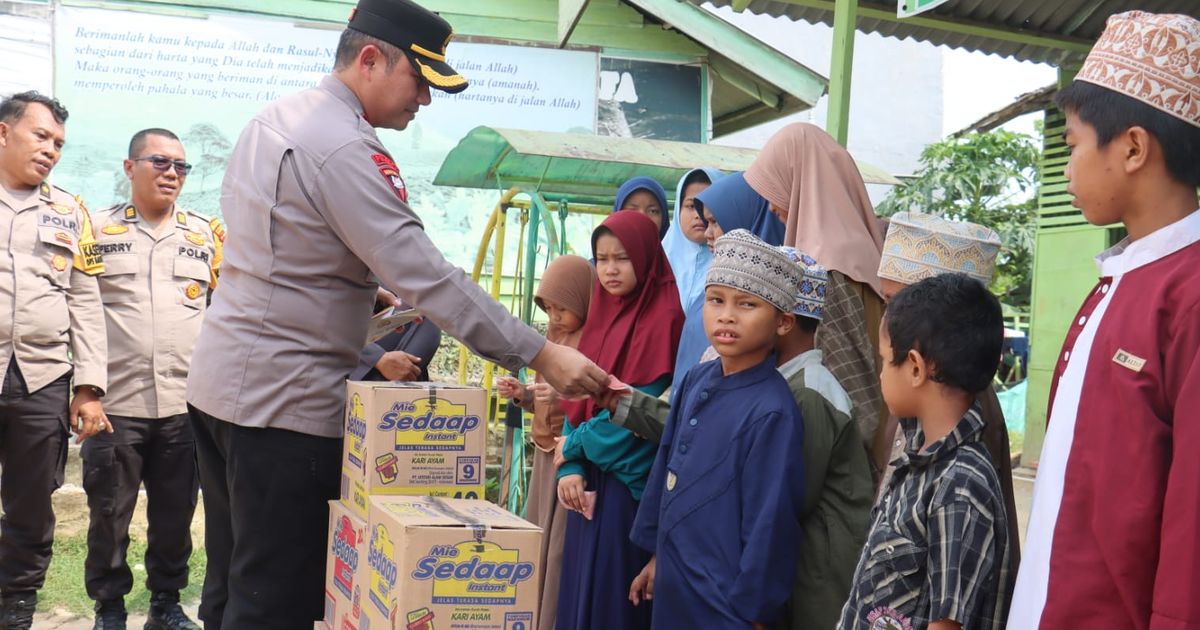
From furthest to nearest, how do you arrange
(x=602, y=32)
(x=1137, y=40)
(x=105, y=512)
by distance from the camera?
(x=602, y=32) → (x=105, y=512) → (x=1137, y=40)

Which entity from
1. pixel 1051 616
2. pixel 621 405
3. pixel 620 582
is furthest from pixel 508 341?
pixel 1051 616

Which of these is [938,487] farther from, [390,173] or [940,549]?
[390,173]

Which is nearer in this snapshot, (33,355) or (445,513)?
(445,513)

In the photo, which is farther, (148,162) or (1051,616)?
(148,162)

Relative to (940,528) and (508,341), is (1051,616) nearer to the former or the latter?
(940,528)

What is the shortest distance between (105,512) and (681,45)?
6071 millimetres

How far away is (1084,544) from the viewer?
1631 mm

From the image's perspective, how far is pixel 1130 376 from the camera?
1.60m

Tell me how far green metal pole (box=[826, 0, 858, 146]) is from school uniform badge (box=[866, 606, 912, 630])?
2519mm

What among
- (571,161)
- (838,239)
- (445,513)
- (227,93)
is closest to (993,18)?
(571,161)

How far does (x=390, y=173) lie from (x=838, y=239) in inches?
49.1

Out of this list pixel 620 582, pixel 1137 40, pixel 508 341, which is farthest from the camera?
pixel 620 582

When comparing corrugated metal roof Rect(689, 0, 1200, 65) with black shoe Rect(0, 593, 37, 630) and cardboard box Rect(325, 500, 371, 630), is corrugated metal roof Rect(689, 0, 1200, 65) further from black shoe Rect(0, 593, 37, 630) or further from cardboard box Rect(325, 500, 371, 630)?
black shoe Rect(0, 593, 37, 630)

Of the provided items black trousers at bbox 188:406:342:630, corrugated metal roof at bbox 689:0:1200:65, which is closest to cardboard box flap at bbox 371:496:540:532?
black trousers at bbox 188:406:342:630
